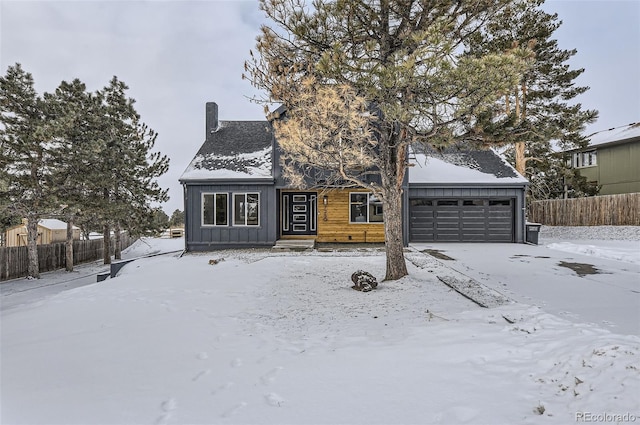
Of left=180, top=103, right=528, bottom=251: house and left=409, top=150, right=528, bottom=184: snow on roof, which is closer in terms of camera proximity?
left=180, top=103, right=528, bottom=251: house

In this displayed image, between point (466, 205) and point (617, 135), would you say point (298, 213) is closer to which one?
point (466, 205)

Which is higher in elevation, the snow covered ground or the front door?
the front door

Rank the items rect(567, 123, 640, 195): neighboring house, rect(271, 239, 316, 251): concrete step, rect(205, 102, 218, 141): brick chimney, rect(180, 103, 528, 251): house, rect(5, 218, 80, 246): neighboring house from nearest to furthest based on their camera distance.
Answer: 1. rect(271, 239, 316, 251): concrete step
2. rect(180, 103, 528, 251): house
3. rect(205, 102, 218, 141): brick chimney
4. rect(567, 123, 640, 195): neighboring house
5. rect(5, 218, 80, 246): neighboring house

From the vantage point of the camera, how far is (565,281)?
265 inches

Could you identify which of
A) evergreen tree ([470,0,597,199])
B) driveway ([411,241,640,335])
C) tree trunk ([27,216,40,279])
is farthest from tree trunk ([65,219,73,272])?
evergreen tree ([470,0,597,199])

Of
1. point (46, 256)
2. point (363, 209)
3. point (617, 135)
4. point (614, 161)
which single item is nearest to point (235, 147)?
point (363, 209)

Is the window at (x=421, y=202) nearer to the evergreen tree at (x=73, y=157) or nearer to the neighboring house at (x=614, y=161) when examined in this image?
the neighboring house at (x=614, y=161)

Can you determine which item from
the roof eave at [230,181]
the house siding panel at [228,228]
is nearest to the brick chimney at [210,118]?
the roof eave at [230,181]

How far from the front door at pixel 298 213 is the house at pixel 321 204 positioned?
45 millimetres

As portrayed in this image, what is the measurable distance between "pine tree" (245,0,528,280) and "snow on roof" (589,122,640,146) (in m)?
22.3

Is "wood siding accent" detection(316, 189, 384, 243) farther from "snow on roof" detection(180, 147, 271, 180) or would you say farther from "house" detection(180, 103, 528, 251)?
"snow on roof" detection(180, 147, 271, 180)

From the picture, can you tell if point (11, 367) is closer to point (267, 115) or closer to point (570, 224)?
point (267, 115)

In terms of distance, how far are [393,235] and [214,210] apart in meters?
8.66

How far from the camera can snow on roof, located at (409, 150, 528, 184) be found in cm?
1434
